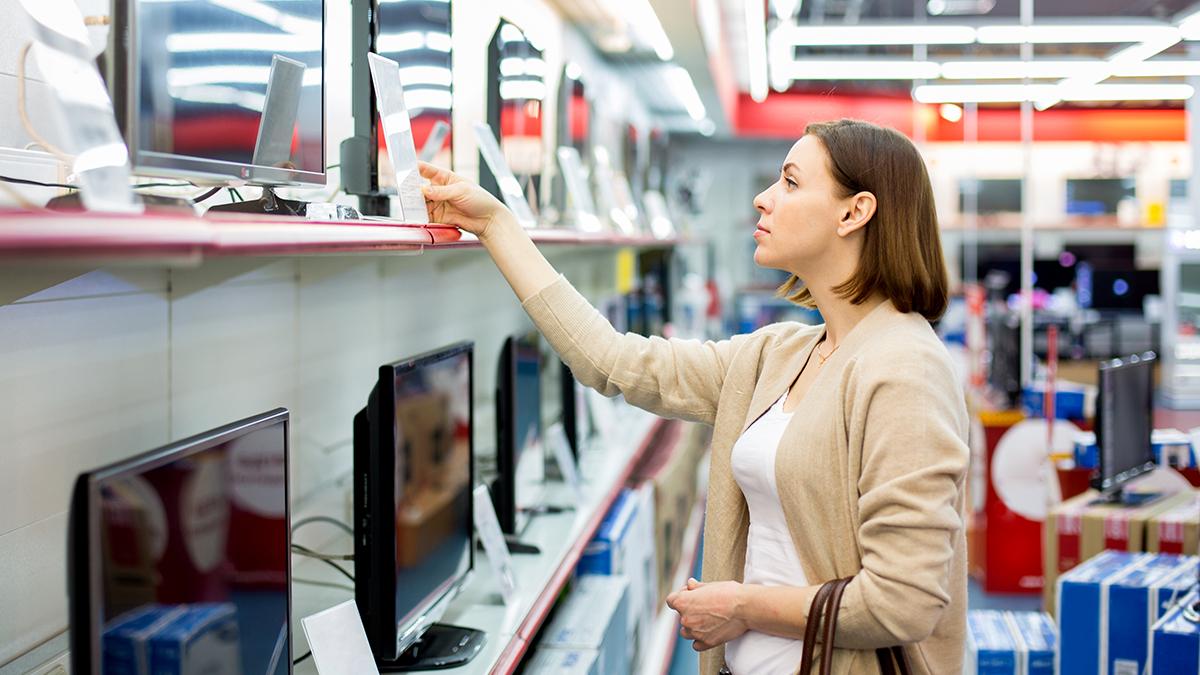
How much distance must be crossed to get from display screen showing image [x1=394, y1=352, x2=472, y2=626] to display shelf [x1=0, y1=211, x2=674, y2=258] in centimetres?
62

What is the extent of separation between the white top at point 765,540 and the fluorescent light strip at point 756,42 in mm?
4343

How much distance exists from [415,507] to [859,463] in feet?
2.51

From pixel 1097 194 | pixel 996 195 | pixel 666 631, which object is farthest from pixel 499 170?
pixel 1097 194

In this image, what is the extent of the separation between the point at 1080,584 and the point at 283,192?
245 cm

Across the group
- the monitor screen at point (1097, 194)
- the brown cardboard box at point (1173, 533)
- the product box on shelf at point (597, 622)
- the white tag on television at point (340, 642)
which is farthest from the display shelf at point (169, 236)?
the monitor screen at point (1097, 194)

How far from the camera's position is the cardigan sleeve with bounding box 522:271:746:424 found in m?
1.97

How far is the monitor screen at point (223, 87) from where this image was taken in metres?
1.11

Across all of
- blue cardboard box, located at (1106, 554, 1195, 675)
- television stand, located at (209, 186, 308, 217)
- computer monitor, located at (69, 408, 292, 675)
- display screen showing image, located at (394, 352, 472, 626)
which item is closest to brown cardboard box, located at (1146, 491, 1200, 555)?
blue cardboard box, located at (1106, 554, 1195, 675)

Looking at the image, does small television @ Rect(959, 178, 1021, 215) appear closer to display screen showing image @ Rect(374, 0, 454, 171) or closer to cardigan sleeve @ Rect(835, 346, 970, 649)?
display screen showing image @ Rect(374, 0, 454, 171)

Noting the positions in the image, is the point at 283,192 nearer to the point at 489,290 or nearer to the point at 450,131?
the point at 450,131

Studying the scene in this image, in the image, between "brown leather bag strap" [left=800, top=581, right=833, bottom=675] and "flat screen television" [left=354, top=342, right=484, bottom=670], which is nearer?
"brown leather bag strap" [left=800, top=581, right=833, bottom=675]

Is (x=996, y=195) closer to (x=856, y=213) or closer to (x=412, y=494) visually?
(x=856, y=213)

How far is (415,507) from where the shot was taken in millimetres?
1957

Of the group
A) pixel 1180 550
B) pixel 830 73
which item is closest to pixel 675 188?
pixel 830 73
